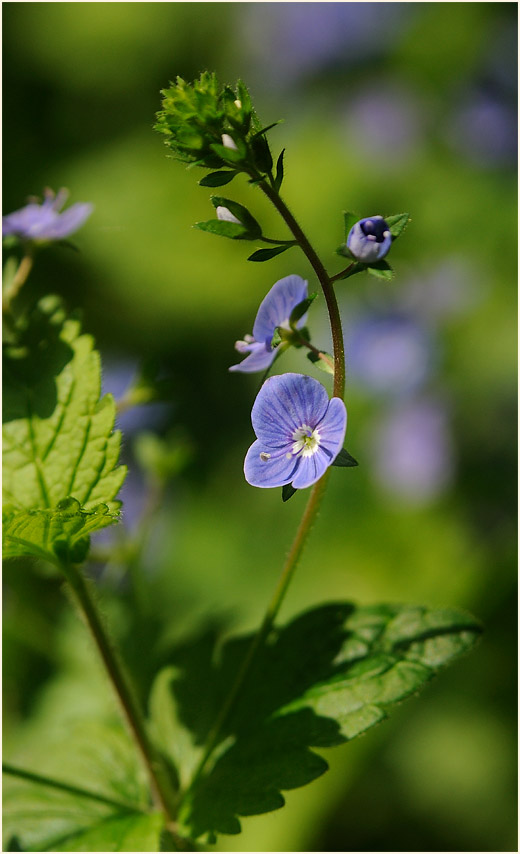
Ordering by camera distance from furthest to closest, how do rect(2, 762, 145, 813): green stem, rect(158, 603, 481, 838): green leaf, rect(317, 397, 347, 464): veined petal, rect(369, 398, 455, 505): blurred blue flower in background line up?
1. rect(369, 398, 455, 505): blurred blue flower in background
2. rect(2, 762, 145, 813): green stem
3. rect(158, 603, 481, 838): green leaf
4. rect(317, 397, 347, 464): veined petal

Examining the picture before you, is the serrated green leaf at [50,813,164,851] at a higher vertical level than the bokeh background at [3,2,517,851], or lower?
lower

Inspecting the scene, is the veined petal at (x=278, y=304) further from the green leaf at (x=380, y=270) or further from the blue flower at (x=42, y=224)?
the blue flower at (x=42, y=224)

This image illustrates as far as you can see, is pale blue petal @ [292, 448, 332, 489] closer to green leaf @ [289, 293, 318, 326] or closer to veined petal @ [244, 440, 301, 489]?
veined petal @ [244, 440, 301, 489]

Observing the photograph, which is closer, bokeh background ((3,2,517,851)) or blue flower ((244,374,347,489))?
blue flower ((244,374,347,489))

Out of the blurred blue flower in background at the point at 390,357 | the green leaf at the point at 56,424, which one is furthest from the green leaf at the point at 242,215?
the blurred blue flower in background at the point at 390,357

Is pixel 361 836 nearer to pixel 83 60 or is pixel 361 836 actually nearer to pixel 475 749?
pixel 475 749

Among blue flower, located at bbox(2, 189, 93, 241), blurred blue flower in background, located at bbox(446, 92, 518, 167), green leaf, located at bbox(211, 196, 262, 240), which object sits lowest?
green leaf, located at bbox(211, 196, 262, 240)

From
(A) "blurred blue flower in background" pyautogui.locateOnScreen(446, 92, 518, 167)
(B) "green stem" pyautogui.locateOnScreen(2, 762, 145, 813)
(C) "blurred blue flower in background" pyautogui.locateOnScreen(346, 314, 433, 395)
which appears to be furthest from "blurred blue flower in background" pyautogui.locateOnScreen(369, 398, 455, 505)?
(B) "green stem" pyautogui.locateOnScreen(2, 762, 145, 813)
